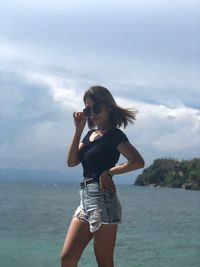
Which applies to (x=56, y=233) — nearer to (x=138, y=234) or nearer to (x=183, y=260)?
(x=138, y=234)

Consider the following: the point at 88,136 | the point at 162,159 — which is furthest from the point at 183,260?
the point at 162,159

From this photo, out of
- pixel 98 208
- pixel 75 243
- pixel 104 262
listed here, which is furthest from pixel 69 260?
pixel 98 208

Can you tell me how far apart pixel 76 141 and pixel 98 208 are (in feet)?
2.16

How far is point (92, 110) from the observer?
4777mm

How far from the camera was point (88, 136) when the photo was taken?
4953 millimetres

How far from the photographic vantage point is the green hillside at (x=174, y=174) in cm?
14862

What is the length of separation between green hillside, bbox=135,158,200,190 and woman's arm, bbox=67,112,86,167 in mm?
144662

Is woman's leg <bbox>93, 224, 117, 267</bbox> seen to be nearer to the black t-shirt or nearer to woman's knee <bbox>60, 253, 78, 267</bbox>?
woman's knee <bbox>60, 253, 78, 267</bbox>

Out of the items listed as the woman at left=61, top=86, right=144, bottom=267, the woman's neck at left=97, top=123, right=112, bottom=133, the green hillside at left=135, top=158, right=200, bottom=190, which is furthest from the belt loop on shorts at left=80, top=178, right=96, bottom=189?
the green hillside at left=135, top=158, right=200, bottom=190

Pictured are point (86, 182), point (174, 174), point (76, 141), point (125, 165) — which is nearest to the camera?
point (125, 165)

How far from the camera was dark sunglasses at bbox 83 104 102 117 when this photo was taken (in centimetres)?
475

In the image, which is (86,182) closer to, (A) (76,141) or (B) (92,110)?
(A) (76,141)

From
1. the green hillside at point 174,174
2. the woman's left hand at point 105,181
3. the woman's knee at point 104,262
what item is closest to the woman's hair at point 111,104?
the woman's left hand at point 105,181

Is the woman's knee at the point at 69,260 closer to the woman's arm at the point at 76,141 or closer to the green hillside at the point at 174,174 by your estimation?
the woman's arm at the point at 76,141
